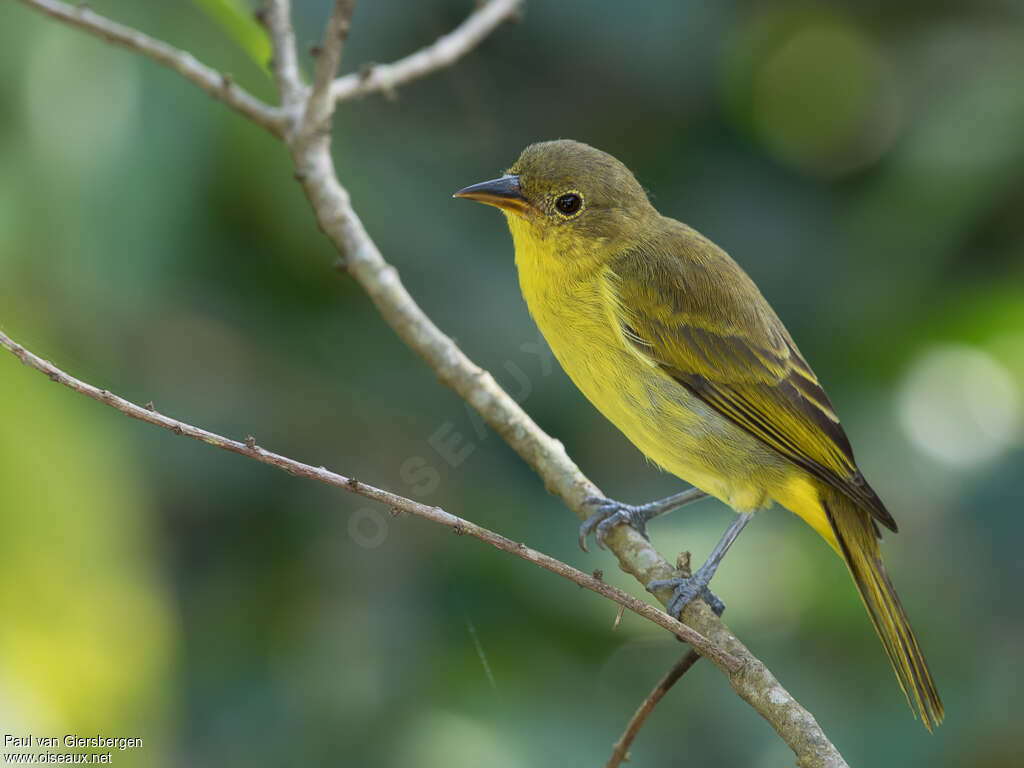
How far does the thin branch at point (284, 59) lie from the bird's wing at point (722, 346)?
0.97m

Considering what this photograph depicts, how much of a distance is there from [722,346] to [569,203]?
58 centimetres

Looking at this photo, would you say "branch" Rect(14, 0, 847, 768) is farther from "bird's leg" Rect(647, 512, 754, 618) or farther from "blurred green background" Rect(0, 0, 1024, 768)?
"blurred green background" Rect(0, 0, 1024, 768)

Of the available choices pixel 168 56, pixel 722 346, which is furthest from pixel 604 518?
pixel 168 56

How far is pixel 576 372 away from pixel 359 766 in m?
1.27

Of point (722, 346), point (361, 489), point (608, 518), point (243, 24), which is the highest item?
point (243, 24)

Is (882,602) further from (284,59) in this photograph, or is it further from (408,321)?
(284,59)

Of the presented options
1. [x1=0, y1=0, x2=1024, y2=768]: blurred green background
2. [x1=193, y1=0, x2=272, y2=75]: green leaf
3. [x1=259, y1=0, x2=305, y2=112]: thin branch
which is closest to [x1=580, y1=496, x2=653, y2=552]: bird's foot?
[x1=0, y1=0, x2=1024, y2=768]: blurred green background

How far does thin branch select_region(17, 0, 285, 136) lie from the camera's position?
2691mm

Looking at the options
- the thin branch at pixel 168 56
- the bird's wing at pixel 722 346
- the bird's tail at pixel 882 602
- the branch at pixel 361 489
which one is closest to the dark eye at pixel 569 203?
the bird's wing at pixel 722 346

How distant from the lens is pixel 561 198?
300 cm

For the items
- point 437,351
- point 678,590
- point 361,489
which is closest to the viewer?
point 361,489

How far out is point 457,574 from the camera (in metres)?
3.42

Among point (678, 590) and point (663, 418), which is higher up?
point (663, 418)

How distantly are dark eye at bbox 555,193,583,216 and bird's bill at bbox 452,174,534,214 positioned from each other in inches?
3.1
